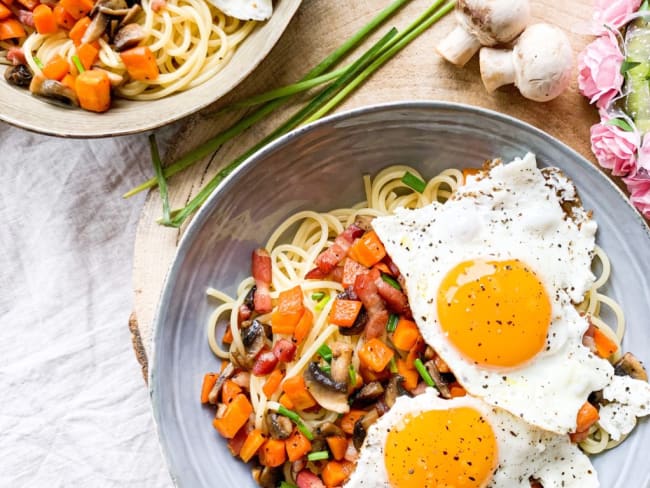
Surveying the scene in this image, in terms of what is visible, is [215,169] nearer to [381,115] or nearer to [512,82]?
[381,115]

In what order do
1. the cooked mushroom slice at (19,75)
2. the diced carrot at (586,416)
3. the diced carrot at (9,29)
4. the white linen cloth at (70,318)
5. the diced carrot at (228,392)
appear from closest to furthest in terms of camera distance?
the diced carrot at (586,416)
the diced carrot at (228,392)
the cooked mushroom slice at (19,75)
the diced carrot at (9,29)
the white linen cloth at (70,318)

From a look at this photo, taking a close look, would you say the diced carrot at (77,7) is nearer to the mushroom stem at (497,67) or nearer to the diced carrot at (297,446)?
the mushroom stem at (497,67)

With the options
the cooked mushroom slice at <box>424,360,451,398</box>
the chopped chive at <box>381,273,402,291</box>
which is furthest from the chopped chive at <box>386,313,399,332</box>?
the cooked mushroom slice at <box>424,360,451,398</box>

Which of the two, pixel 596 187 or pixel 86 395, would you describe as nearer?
pixel 596 187

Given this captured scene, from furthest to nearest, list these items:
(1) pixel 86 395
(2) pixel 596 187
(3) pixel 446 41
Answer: (1) pixel 86 395 → (3) pixel 446 41 → (2) pixel 596 187

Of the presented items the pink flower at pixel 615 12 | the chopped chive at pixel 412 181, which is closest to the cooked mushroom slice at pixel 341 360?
the chopped chive at pixel 412 181

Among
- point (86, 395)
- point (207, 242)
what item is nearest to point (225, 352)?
point (207, 242)

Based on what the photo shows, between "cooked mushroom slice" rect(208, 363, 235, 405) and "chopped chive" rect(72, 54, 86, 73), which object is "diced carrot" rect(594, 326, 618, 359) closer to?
"cooked mushroom slice" rect(208, 363, 235, 405)
